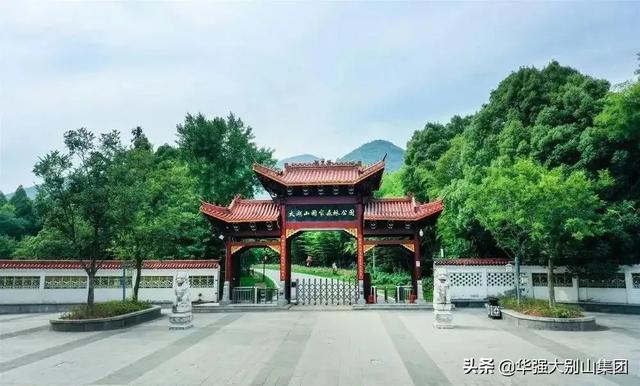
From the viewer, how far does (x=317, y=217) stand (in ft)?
69.5

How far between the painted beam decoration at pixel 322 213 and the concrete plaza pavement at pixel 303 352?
5874 mm

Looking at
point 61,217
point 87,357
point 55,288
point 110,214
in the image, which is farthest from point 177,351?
point 55,288

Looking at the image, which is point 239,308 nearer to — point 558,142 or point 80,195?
point 80,195

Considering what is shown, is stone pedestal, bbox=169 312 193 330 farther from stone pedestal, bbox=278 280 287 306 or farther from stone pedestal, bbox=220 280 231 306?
stone pedestal, bbox=278 280 287 306

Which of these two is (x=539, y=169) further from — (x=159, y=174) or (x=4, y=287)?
(x=4, y=287)

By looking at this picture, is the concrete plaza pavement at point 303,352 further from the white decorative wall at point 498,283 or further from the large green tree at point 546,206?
the large green tree at point 546,206

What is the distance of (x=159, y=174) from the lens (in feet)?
67.4

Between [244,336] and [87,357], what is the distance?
4049 mm

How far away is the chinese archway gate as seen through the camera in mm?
20641

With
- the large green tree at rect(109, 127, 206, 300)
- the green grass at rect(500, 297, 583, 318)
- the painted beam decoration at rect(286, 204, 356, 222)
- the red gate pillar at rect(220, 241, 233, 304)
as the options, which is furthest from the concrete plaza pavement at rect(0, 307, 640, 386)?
the painted beam decoration at rect(286, 204, 356, 222)

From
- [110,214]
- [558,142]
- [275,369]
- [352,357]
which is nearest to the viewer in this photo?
[275,369]

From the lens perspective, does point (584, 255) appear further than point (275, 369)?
Yes

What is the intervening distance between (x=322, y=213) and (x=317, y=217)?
29cm

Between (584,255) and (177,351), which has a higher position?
(584,255)
